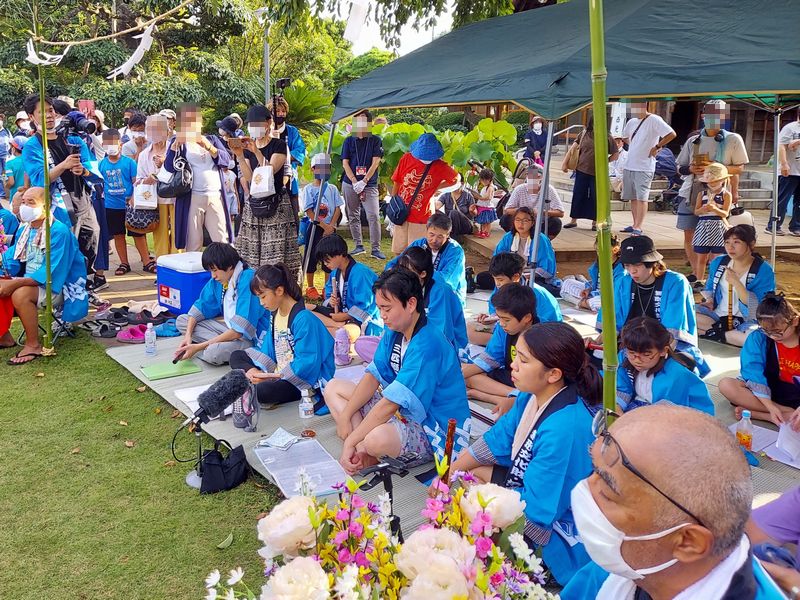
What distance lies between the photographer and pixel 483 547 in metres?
1.49

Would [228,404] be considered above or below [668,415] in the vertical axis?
below

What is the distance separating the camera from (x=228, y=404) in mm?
4203

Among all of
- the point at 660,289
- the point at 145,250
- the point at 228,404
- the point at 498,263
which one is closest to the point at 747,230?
the point at 660,289

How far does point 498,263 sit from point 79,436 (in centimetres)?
312

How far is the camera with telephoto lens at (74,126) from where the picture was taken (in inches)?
271

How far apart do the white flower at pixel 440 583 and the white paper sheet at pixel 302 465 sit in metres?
2.34

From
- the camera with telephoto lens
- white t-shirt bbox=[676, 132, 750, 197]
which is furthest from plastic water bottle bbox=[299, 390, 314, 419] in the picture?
white t-shirt bbox=[676, 132, 750, 197]

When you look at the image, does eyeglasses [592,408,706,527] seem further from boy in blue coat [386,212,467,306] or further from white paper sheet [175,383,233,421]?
boy in blue coat [386,212,467,306]

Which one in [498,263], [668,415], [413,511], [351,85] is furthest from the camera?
[351,85]

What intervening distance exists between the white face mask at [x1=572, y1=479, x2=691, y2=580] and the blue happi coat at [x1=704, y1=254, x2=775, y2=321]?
4735 millimetres

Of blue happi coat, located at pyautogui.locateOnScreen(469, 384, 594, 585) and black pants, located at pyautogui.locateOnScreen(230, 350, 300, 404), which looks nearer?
blue happi coat, located at pyautogui.locateOnScreen(469, 384, 594, 585)

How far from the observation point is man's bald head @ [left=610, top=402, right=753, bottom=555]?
127 centimetres

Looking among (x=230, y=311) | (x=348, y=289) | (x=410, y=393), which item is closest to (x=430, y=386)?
(x=410, y=393)

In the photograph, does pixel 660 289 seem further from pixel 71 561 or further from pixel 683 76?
pixel 71 561
